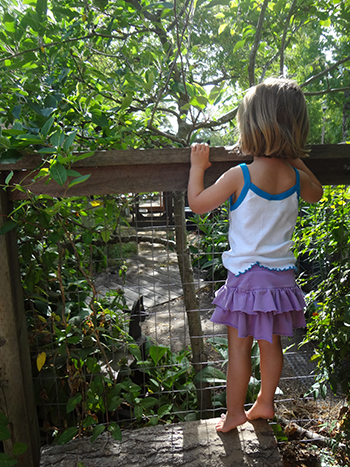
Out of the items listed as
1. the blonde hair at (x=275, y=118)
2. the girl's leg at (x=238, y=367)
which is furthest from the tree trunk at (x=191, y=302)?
the blonde hair at (x=275, y=118)

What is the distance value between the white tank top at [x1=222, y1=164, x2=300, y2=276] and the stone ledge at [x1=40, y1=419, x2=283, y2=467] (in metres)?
0.75

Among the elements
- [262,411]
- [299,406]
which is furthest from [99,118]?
[299,406]

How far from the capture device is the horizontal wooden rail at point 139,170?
1394 mm

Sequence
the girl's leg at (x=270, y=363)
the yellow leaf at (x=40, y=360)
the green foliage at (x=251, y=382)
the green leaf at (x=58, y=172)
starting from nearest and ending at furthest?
the green leaf at (x=58, y=172)
the girl's leg at (x=270, y=363)
the yellow leaf at (x=40, y=360)
the green foliage at (x=251, y=382)

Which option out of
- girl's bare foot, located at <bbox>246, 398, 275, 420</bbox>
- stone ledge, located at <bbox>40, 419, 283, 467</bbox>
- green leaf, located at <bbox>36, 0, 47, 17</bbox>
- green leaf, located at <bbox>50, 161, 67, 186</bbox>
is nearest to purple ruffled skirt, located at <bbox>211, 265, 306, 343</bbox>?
girl's bare foot, located at <bbox>246, 398, 275, 420</bbox>

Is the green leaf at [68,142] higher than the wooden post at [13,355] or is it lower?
higher

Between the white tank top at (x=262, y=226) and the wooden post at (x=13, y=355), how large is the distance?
93cm

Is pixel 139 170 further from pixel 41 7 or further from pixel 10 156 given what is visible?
pixel 41 7

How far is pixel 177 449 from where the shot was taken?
1558 mm

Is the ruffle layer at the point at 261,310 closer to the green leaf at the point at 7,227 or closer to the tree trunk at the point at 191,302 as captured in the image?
the tree trunk at the point at 191,302

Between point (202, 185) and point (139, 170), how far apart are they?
27 cm

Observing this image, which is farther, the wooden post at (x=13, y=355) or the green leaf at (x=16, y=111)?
the wooden post at (x=13, y=355)

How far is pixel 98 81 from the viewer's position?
6.52 ft

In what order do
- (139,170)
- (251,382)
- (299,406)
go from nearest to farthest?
(139,170)
(251,382)
(299,406)
